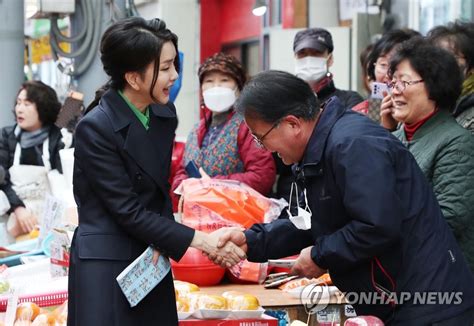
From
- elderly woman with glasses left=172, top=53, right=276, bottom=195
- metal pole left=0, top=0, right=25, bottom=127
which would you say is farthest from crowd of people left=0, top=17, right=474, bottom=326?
metal pole left=0, top=0, right=25, bottom=127

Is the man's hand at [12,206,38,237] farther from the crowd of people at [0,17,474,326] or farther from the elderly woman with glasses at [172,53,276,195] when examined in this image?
the crowd of people at [0,17,474,326]

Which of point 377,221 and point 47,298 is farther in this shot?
point 47,298

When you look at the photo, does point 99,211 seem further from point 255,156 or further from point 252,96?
point 255,156

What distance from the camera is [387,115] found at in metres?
5.68

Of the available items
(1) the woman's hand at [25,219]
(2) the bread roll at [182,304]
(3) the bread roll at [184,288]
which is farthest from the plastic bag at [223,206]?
(1) the woman's hand at [25,219]

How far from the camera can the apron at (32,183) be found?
26.1 ft

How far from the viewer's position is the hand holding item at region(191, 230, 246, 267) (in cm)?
422

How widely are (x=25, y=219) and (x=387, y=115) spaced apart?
11.5 feet

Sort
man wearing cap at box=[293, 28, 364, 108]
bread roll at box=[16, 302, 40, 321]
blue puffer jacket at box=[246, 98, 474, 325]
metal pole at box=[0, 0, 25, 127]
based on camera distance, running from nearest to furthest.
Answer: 1. blue puffer jacket at box=[246, 98, 474, 325]
2. bread roll at box=[16, 302, 40, 321]
3. man wearing cap at box=[293, 28, 364, 108]
4. metal pole at box=[0, 0, 25, 127]

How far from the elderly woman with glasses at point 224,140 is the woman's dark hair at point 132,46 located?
213 centimetres

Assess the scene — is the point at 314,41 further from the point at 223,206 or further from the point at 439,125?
the point at 439,125

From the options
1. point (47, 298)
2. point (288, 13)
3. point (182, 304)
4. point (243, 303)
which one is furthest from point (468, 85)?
point (288, 13)

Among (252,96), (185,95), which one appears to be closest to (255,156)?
(252,96)

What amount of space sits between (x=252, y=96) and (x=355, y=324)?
37.0 inches
